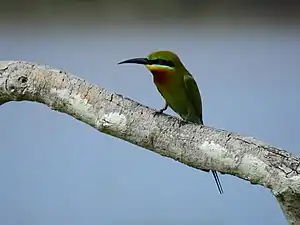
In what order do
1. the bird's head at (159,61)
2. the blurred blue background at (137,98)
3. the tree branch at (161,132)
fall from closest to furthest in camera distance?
the tree branch at (161,132) → the bird's head at (159,61) → the blurred blue background at (137,98)

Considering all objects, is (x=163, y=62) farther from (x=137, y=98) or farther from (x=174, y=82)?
(x=137, y=98)

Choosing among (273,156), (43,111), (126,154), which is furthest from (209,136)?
(43,111)

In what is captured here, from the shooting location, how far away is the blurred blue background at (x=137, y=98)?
64.0 inches

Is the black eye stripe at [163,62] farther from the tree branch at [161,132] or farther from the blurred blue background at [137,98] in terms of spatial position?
the blurred blue background at [137,98]

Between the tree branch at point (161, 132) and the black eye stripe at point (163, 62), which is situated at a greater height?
the black eye stripe at point (163, 62)

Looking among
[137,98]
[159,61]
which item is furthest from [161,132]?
[137,98]

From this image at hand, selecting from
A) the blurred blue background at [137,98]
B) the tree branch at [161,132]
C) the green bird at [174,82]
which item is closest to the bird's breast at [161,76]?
the green bird at [174,82]

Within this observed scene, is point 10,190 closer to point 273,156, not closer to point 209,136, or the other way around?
point 209,136

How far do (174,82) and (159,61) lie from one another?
81 millimetres

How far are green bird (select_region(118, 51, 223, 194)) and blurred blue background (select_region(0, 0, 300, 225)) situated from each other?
2.01 ft

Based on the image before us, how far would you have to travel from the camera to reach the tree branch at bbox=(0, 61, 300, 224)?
724 millimetres

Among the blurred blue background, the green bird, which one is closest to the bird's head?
the green bird

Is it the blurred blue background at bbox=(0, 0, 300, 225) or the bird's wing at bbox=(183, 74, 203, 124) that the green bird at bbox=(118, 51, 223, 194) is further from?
the blurred blue background at bbox=(0, 0, 300, 225)

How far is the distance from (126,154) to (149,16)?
1.59ft
